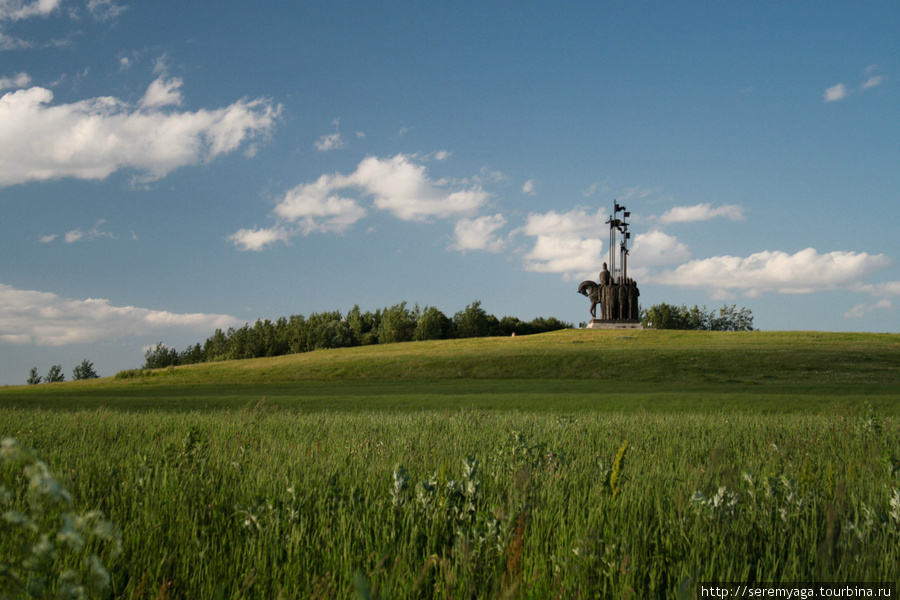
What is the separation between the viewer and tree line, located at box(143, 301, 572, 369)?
89.0 meters

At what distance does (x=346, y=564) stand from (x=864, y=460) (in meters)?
5.75

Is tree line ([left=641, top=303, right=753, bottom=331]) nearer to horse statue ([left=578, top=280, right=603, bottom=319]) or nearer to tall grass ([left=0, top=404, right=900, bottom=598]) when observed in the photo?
horse statue ([left=578, top=280, right=603, bottom=319])

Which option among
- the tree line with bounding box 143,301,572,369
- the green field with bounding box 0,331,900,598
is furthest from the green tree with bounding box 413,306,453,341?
the green field with bounding box 0,331,900,598

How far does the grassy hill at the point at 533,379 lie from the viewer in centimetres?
1998

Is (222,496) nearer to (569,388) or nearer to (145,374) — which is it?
(569,388)

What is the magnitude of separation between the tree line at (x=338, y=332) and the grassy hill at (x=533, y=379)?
40.1 meters

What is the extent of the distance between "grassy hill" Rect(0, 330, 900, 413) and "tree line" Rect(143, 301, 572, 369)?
1578 inches

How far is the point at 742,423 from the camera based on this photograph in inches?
361

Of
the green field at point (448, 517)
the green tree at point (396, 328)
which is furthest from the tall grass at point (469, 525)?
the green tree at point (396, 328)

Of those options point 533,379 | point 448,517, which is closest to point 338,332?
point 533,379

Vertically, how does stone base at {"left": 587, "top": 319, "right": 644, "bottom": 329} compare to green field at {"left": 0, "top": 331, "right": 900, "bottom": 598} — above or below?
above

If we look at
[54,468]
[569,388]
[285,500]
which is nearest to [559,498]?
[285,500]

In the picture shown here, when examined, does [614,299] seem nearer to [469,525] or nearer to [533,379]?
[533,379]

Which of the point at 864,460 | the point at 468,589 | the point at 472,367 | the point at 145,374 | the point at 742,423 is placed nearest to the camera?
the point at 468,589
